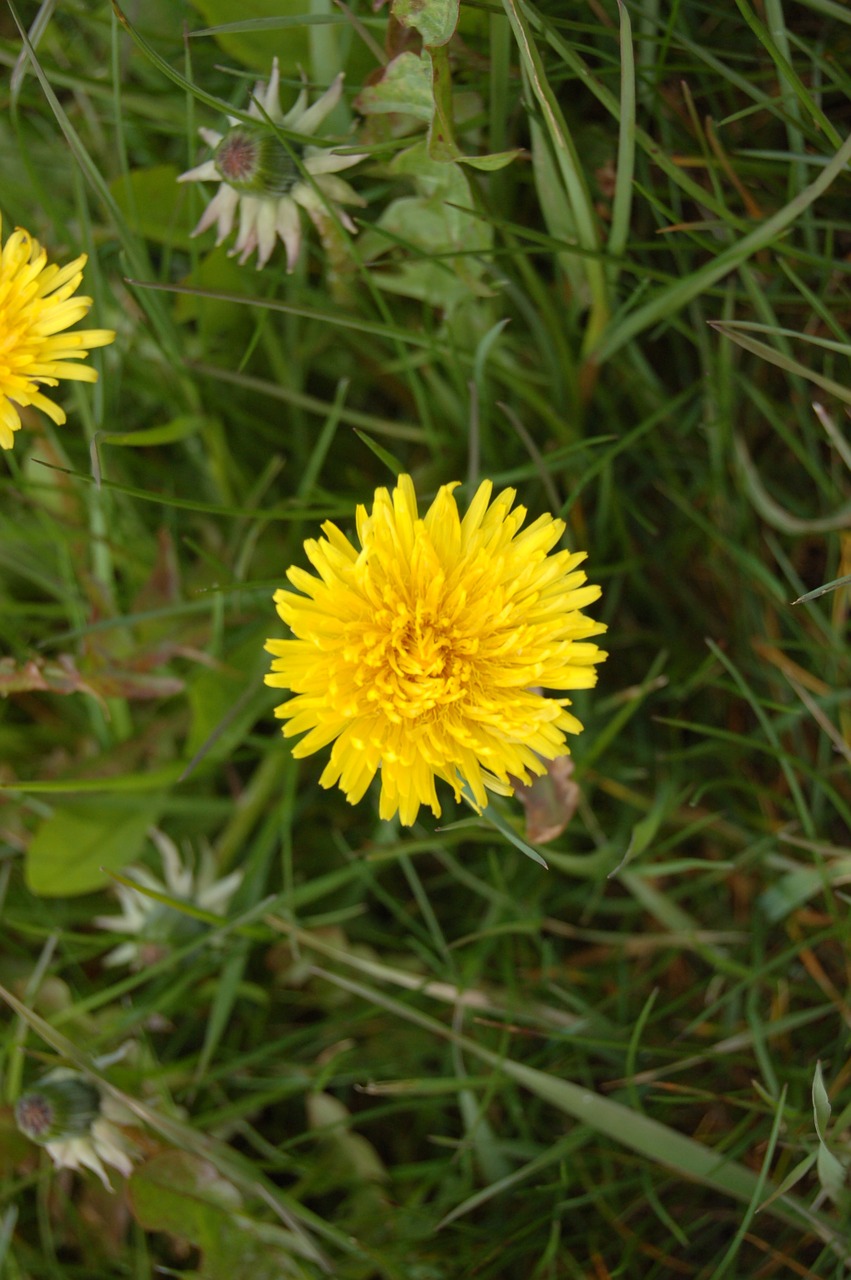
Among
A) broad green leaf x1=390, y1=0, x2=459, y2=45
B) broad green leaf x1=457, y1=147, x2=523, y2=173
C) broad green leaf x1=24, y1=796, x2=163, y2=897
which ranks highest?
broad green leaf x1=390, y1=0, x2=459, y2=45

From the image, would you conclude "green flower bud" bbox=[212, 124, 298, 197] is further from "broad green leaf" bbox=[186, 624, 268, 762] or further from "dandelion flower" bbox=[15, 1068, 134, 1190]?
"dandelion flower" bbox=[15, 1068, 134, 1190]

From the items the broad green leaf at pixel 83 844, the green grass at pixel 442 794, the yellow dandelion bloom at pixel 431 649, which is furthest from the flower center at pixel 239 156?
the broad green leaf at pixel 83 844

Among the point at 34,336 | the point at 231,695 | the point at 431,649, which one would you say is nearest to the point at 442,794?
the point at 231,695

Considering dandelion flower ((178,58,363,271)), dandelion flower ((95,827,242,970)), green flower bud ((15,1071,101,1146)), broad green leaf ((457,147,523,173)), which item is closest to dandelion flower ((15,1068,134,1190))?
green flower bud ((15,1071,101,1146))

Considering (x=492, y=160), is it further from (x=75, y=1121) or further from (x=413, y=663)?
(x=75, y=1121)

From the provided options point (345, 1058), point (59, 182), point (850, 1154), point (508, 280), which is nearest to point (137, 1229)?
point (345, 1058)

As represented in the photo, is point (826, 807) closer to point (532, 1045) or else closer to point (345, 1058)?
point (532, 1045)
